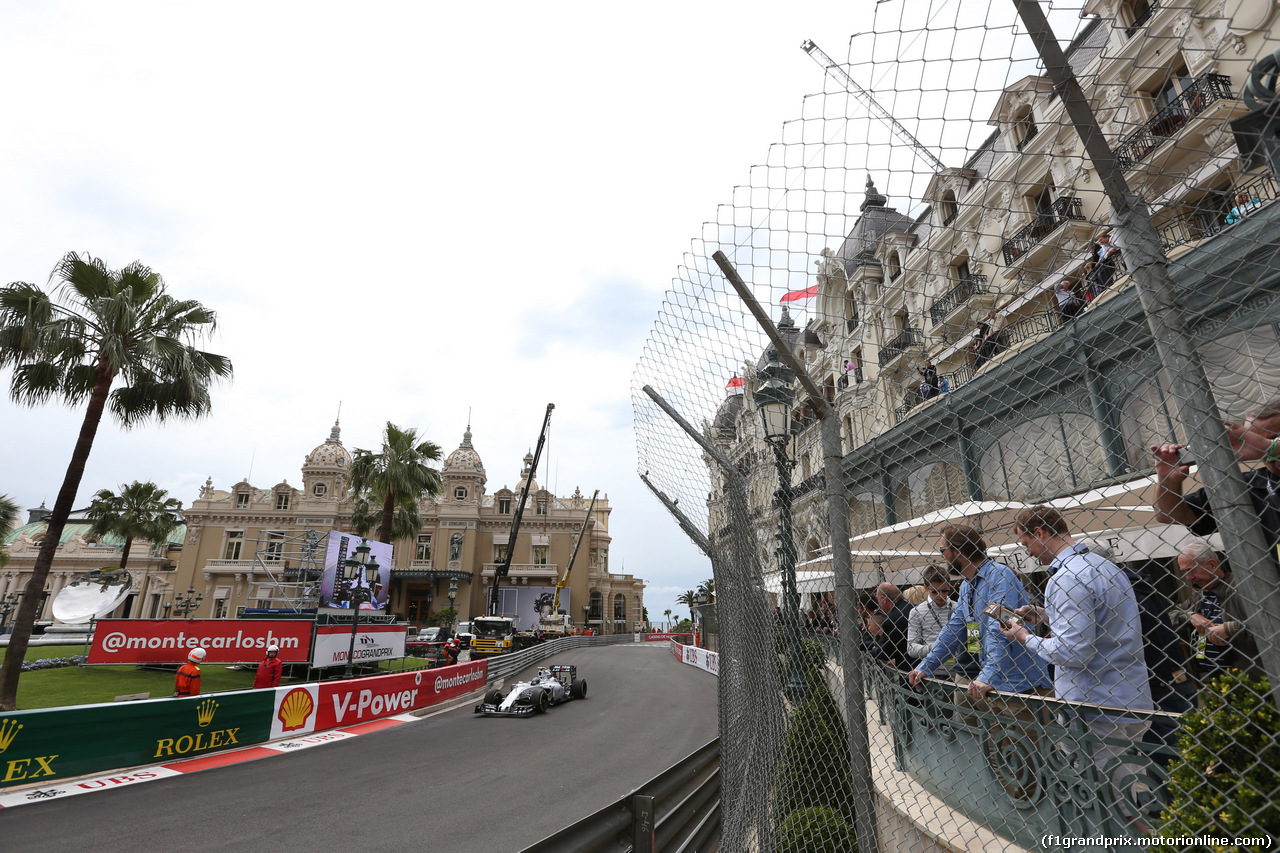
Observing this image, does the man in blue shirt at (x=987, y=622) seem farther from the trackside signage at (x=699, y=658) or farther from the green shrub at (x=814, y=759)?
the trackside signage at (x=699, y=658)

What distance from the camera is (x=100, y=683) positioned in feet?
59.9

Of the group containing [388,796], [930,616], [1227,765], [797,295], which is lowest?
[388,796]

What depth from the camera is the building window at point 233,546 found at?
5428cm

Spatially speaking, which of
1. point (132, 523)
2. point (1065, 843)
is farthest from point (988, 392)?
point (132, 523)

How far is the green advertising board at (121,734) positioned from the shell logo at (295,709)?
0.48m

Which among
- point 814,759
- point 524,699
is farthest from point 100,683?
point 814,759

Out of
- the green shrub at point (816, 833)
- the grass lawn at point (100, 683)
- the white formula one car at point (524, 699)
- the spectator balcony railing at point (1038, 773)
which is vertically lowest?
the white formula one car at point (524, 699)

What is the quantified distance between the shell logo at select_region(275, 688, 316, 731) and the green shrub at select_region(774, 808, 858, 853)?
35.4 feet

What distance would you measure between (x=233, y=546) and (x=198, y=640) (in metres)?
43.8

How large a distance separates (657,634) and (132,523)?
4320 centimetres

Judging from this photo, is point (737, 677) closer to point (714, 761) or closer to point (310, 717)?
point (714, 761)

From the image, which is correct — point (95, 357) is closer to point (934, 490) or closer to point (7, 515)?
point (934, 490)

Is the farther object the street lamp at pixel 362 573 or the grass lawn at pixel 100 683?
the street lamp at pixel 362 573

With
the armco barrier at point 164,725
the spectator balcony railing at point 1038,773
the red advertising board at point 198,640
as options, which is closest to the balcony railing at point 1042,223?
the spectator balcony railing at point 1038,773
